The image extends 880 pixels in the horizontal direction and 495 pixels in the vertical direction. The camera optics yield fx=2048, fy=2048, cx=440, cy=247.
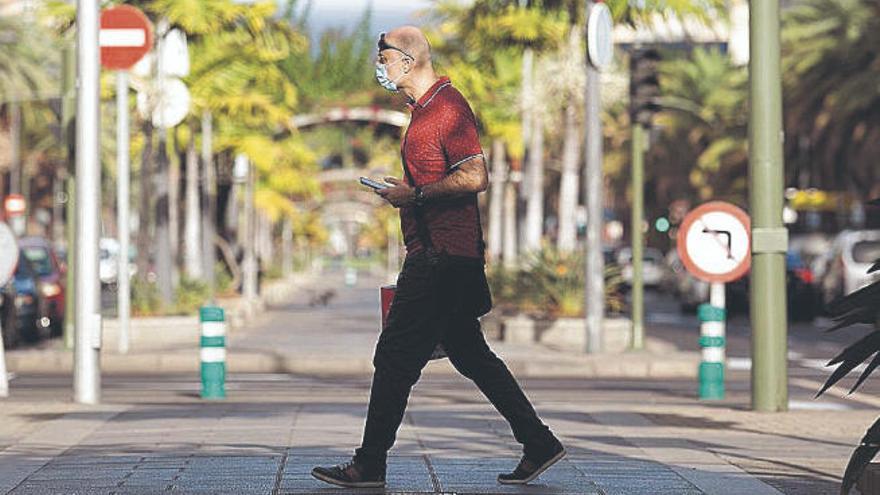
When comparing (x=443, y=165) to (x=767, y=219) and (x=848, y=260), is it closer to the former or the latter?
(x=767, y=219)

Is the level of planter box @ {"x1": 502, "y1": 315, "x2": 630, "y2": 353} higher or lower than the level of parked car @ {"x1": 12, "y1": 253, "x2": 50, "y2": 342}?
lower

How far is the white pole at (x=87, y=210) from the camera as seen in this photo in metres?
14.5

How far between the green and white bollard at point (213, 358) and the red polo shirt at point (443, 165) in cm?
704

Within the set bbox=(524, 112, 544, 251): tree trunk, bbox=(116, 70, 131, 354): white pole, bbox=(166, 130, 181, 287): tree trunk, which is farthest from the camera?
bbox=(524, 112, 544, 251): tree trunk

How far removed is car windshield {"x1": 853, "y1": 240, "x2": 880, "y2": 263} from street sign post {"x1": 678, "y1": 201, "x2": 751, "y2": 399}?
74.4 ft

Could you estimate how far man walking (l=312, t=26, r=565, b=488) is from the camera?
8.80 m

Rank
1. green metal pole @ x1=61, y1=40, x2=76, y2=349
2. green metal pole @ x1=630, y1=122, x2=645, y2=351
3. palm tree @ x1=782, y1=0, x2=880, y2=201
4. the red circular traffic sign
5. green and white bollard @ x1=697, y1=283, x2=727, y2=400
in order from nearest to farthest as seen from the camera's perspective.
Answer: green and white bollard @ x1=697, y1=283, x2=727, y2=400
the red circular traffic sign
green metal pole @ x1=61, y1=40, x2=76, y2=349
green metal pole @ x1=630, y1=122, x2=645, y2=351
palm tree @ x1=782, y1=0, x2=880, y2=201

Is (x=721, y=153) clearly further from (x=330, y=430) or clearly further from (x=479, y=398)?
(x=330, y=430)

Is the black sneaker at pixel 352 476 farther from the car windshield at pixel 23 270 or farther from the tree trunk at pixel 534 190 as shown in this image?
the tree trunk at pixel 534 190

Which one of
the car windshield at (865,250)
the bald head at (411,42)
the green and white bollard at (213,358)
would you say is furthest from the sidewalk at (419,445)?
the car windshield at (865,250)

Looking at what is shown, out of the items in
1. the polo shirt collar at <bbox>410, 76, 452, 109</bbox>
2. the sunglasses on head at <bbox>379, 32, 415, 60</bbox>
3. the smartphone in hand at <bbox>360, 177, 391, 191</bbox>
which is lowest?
the smartphone in hand at <bbox>360, 177, 391, 191</bbox>

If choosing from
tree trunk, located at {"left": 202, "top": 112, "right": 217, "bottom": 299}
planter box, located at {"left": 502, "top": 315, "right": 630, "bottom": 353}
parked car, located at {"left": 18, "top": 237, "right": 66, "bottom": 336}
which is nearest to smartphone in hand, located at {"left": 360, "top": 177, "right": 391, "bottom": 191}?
planter box, located at {"left": 502, "top": 315, "right": 630, "bottom": 353}

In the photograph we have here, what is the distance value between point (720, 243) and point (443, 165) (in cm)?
771

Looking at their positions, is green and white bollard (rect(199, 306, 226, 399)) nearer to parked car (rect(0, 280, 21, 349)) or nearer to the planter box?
the planter box
